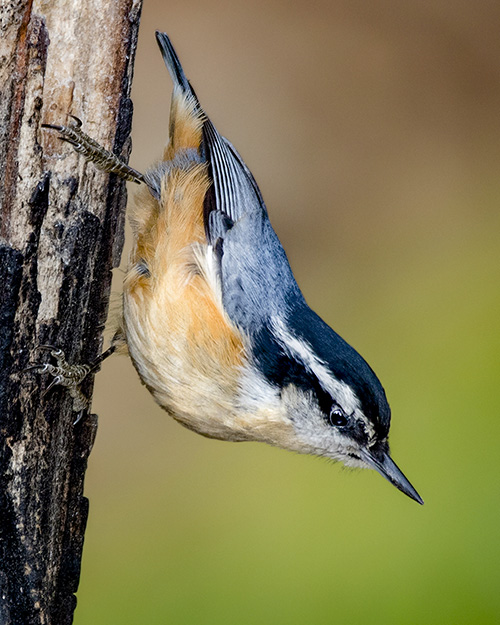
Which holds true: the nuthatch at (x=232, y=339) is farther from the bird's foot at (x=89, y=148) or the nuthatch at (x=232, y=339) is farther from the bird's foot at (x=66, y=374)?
the bird's foot at (x=66, y=374)

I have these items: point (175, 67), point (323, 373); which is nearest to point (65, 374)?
point (323, 373)

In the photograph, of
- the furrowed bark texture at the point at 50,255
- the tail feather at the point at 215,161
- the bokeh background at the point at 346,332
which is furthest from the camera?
the bokeh background at the point at 346,332

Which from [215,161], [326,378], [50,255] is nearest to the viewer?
[50,255]

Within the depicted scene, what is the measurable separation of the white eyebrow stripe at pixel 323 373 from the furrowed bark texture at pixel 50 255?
1.84ft

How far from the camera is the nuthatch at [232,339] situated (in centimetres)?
219

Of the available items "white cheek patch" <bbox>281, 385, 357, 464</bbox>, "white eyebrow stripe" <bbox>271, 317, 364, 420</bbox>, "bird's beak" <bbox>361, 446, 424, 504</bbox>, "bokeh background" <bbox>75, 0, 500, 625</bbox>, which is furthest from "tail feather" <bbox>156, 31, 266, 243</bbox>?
"bokeh background" <bbox>75, 0, 500, 625</bbox>

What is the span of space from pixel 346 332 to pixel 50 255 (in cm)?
240

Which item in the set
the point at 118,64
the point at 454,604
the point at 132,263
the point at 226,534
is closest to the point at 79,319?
the point at 132,263

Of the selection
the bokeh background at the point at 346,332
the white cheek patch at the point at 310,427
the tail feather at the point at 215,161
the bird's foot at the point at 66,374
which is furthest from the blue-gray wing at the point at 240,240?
the bokeh background at the point at 346,332

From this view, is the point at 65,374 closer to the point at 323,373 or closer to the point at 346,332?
the point at 323,373

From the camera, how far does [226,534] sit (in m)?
3.58

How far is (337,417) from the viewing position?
223 centimetres

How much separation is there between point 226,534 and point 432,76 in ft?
9.72

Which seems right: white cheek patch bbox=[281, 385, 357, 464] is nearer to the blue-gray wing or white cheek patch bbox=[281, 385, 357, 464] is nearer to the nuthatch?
the nuthatch
